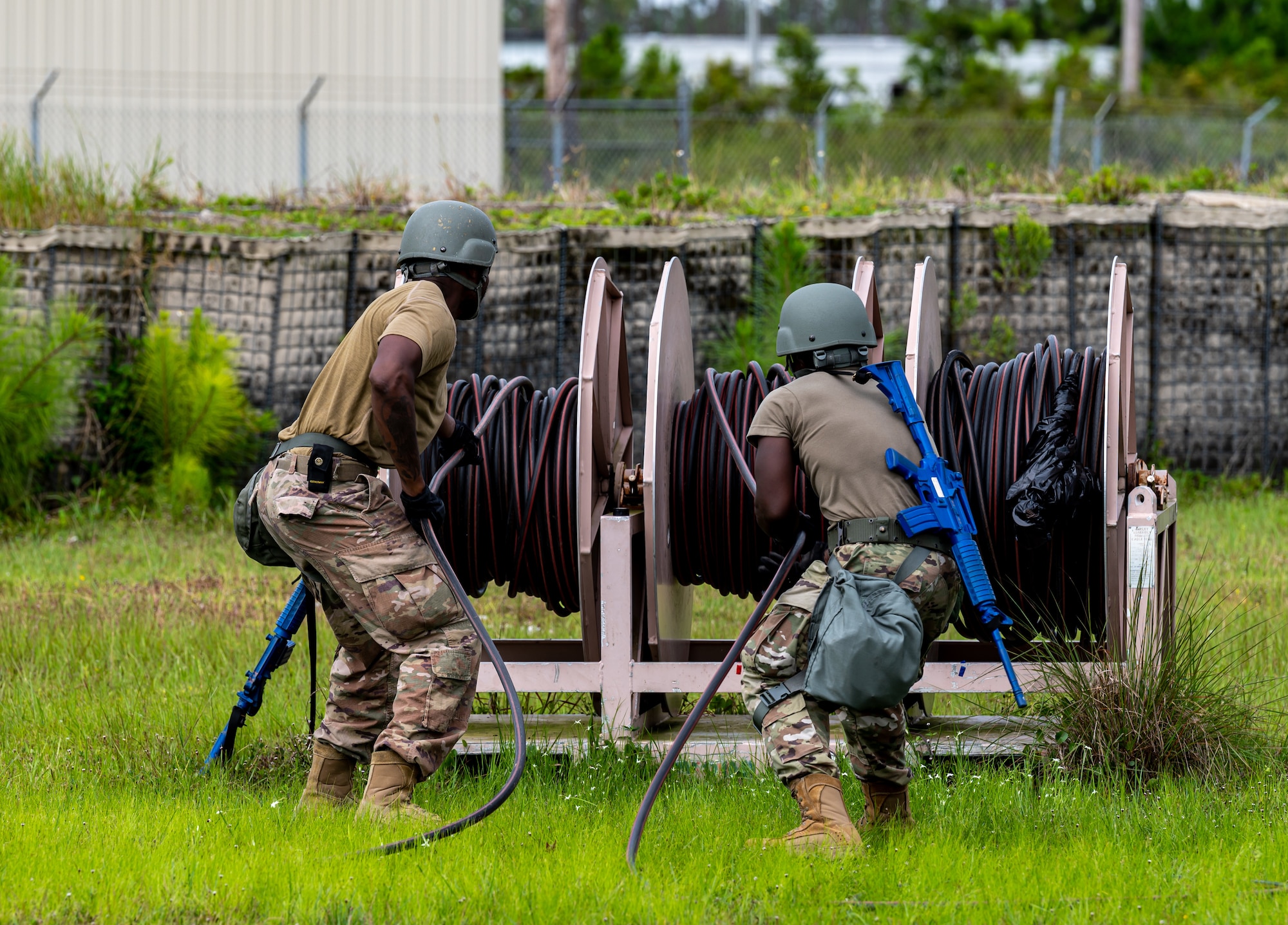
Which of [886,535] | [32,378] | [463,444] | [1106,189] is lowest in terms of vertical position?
[32,378]

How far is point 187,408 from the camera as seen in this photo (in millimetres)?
10500

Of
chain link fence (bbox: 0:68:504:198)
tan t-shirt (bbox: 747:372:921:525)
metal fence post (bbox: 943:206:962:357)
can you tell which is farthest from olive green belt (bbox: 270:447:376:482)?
chain link fence (bbox: 0:68:504:198)

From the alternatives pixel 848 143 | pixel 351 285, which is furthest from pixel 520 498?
pixel 848 143

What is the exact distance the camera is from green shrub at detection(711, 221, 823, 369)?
36.5 ft

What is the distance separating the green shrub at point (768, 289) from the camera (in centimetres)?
1112

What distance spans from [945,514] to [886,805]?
38.5 inches

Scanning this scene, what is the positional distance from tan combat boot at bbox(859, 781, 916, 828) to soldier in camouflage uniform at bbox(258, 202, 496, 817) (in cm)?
→ 138

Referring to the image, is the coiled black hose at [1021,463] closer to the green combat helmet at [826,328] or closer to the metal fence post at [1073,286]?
the green combat helmet at [826,328]

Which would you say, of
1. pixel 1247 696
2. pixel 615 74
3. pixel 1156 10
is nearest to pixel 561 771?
pixel 1247 696

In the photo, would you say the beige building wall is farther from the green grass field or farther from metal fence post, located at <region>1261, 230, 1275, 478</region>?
the green grass field

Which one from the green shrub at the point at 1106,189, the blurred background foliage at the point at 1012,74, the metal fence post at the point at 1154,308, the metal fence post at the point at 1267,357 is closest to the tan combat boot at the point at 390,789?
the metal fence post at the point at 1154,308

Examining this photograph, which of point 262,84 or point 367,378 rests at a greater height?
point 262,84

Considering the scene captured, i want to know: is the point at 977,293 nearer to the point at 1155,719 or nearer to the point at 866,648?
the point at 1155,719

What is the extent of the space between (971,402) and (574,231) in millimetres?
5914
